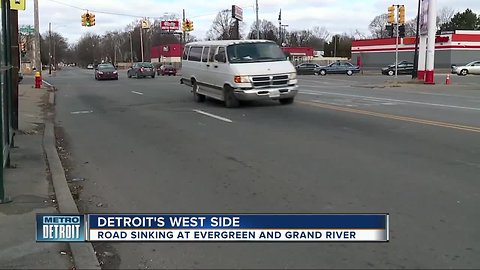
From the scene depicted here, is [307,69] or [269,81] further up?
[307,69]

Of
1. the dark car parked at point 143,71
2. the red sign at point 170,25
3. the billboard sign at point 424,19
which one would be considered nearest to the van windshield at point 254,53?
the billboard sign at point 424,19

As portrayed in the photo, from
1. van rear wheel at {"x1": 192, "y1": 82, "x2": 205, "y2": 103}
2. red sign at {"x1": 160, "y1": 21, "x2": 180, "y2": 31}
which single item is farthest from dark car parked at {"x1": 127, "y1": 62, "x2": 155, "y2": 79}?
red sign at {"x1": 160, "y1": 21, "x2": 180, "y2": 31}

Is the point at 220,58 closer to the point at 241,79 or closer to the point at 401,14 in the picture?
the point at 241,79

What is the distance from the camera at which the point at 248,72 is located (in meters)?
16.3

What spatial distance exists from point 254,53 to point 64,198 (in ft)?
37.8

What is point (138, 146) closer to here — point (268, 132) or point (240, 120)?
point (268, 132)

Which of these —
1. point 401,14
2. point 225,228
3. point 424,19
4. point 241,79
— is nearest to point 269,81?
point 241,79

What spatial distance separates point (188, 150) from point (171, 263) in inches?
203

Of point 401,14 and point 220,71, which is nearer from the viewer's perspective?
point 220,71

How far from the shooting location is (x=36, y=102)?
2134 cm

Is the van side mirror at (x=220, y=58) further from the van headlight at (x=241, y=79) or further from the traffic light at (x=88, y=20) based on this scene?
the traffic light at (x=88, y=20)

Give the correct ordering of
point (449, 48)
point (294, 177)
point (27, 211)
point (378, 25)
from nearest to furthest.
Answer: point (27, 211) → point (294, 177) → point (449, 48) → point (378, 25)

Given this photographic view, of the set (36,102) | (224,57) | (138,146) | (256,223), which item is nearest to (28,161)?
(138,146)

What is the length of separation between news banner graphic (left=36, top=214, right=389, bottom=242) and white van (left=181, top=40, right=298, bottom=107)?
483 inches
